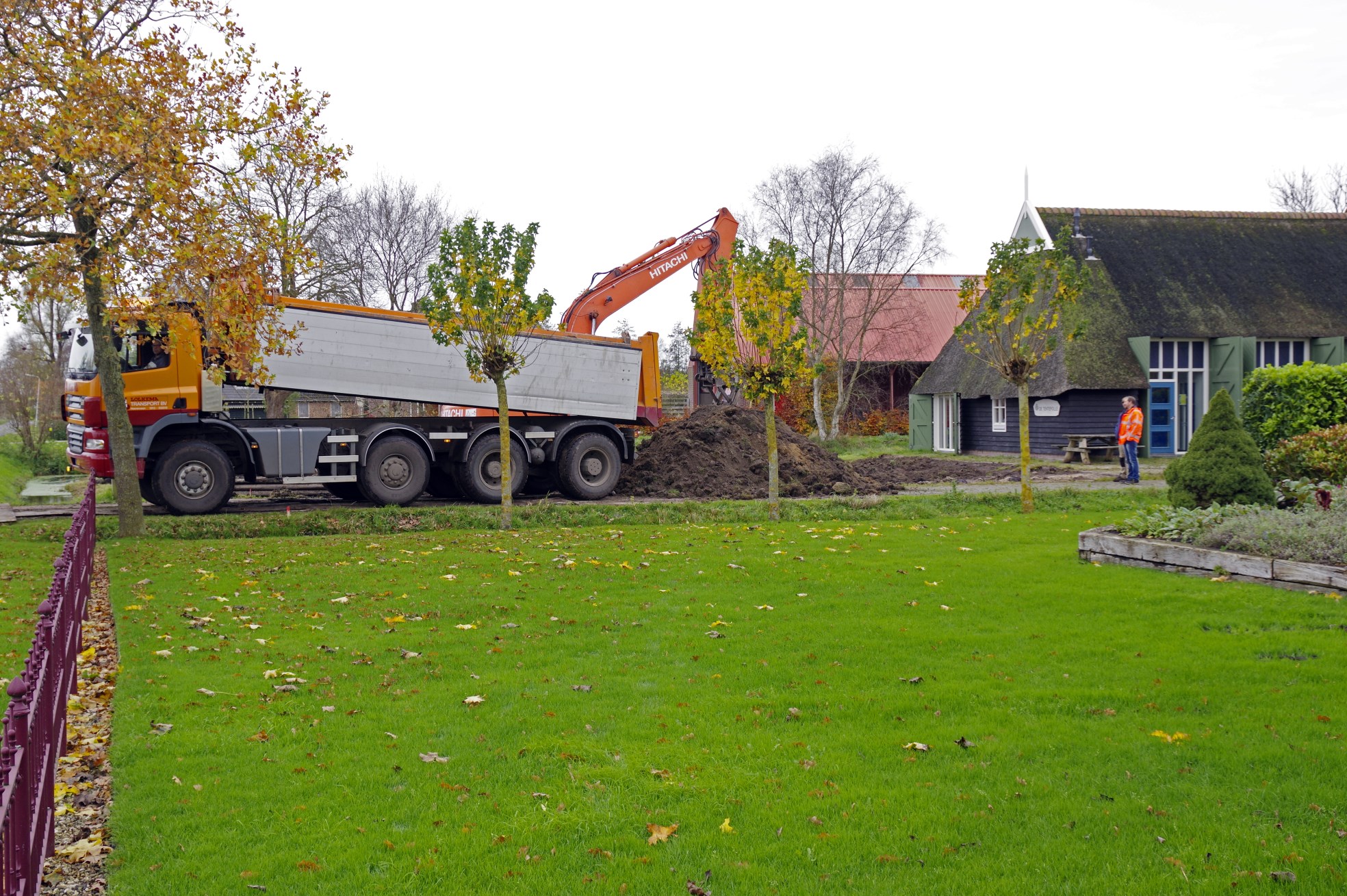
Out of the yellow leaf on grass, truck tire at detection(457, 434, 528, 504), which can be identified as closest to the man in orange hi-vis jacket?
truck tire at detection(457, 434, 528, 504)

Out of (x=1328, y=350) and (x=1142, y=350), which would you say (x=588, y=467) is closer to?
(x=1142, y=350)

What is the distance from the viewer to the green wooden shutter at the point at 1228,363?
28453 millimetres

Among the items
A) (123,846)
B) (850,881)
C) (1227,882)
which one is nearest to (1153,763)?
(1227,882)

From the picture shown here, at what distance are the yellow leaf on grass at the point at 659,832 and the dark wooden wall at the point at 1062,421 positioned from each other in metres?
26.8

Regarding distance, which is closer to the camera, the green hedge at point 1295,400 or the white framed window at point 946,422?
the green hedge at point 1295,400

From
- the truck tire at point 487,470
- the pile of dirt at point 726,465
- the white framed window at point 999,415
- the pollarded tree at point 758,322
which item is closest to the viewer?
the pollarded tree at point 758,322

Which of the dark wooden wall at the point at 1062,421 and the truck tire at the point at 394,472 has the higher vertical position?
the dark wooden wall at the point at 1062,421

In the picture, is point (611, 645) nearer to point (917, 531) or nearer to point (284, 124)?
point (917, 531)

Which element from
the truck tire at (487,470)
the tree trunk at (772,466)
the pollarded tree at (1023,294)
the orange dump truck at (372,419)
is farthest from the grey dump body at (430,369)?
the pollarded tree at (1023,294)

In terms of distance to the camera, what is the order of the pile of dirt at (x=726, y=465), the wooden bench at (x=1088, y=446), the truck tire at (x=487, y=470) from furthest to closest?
1. the wooden bench at (x=1088, y=446)
2. the pile of dirt at (x=726, y=465)
3. the truck tire at (x=487, y=470)

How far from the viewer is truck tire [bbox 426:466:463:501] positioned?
1958cm

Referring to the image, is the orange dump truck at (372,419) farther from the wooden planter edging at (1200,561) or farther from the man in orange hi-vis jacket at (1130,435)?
the wooden planter edging at (1200,561)

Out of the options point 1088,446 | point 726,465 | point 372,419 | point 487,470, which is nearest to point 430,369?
point 372,419

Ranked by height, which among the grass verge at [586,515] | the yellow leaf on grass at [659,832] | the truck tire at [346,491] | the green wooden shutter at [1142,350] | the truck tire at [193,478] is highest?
the green wooden shutter at [1142,350]
